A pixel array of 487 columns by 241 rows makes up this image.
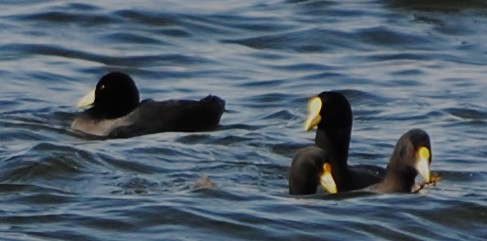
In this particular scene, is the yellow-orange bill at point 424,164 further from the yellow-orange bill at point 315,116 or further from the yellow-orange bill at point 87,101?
the yellow-orange bill at point 87,101

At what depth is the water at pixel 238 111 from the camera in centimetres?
1225

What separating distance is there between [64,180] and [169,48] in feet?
21.3

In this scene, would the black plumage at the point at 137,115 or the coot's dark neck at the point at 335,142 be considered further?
the black plumage at the point at 137,115

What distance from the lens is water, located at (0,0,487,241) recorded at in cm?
1225

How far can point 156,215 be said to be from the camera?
12172 mm

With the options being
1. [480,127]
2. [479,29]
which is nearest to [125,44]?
[479,29]

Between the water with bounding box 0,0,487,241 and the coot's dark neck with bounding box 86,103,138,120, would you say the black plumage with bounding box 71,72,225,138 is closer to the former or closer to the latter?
the coot's dark neck with bounding box 86,103,138,120

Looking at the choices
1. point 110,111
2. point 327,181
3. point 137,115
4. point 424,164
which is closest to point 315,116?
point 327,181

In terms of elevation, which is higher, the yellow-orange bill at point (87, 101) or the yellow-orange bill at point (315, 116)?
the yellow-orange bill at point (315, 116)

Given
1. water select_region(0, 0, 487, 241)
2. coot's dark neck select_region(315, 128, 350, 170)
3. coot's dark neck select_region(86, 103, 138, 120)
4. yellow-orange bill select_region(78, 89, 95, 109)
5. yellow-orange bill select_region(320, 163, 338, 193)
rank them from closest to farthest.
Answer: water select_region(0, 0, 487, 241)
yellow-orange bill select_region(320, 163, 338, 193)
coot's dark neck select_region(315, 128, 350, 170)
coot's dark neck select_region(86, 103, 138, 120)
yellow-orange bill select_region(78, 89, 95, 109)

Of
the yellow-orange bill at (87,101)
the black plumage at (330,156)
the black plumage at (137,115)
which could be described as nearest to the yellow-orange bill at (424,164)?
the black plumage at (330,156)

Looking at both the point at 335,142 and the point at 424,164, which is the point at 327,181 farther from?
the point at 335,142

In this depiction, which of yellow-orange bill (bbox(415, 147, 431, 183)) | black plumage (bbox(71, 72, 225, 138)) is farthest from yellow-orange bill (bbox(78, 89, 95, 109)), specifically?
yellow-orange bill (bbox(415, 147, 431, 183))

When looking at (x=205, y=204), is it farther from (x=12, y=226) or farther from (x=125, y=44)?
(x=125, y=44)
